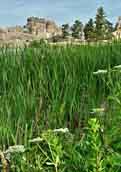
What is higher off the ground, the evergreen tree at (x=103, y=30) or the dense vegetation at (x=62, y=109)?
the evergreen tree at (x=103, y=30)

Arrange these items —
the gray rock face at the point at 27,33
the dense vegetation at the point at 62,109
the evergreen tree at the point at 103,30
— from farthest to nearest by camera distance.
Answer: the evergreen tree at the point at 103,30 → the gray rock face at the point at 27,33 → the dense vegetation at the point at 62,109

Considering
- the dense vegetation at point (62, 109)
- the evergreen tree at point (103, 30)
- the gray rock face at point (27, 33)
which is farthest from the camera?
the evergreen tree at point (103, 30)

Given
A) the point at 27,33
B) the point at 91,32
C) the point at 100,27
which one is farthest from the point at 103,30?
the point at 27,33

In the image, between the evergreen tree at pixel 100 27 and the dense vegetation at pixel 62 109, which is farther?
the evergreen tree at pixel 100 27

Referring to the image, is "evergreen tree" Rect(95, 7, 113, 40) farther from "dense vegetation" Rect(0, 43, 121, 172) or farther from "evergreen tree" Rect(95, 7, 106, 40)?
"dense vegetation" Rect(0, 43, 121, 172)

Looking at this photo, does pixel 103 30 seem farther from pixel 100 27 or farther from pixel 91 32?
pixel 100 27

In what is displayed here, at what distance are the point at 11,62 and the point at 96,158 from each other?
7.48ft

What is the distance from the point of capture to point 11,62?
3.69m

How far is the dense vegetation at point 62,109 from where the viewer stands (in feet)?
5.71

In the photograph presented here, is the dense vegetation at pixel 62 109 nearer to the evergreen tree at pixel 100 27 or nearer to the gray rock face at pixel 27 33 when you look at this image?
the gray rock face at pixel 27 33

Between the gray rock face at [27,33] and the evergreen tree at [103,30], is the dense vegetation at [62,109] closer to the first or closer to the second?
the gray rock face at [27,33]

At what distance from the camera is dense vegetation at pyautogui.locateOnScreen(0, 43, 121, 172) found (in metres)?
1.74

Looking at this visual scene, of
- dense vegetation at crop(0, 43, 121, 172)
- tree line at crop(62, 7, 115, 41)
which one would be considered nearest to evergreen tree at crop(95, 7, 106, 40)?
tree line at crop(62, 7, 115, 41)

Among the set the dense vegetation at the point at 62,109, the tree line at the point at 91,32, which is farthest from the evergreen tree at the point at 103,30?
the dense vegetation at the point at 62,109
